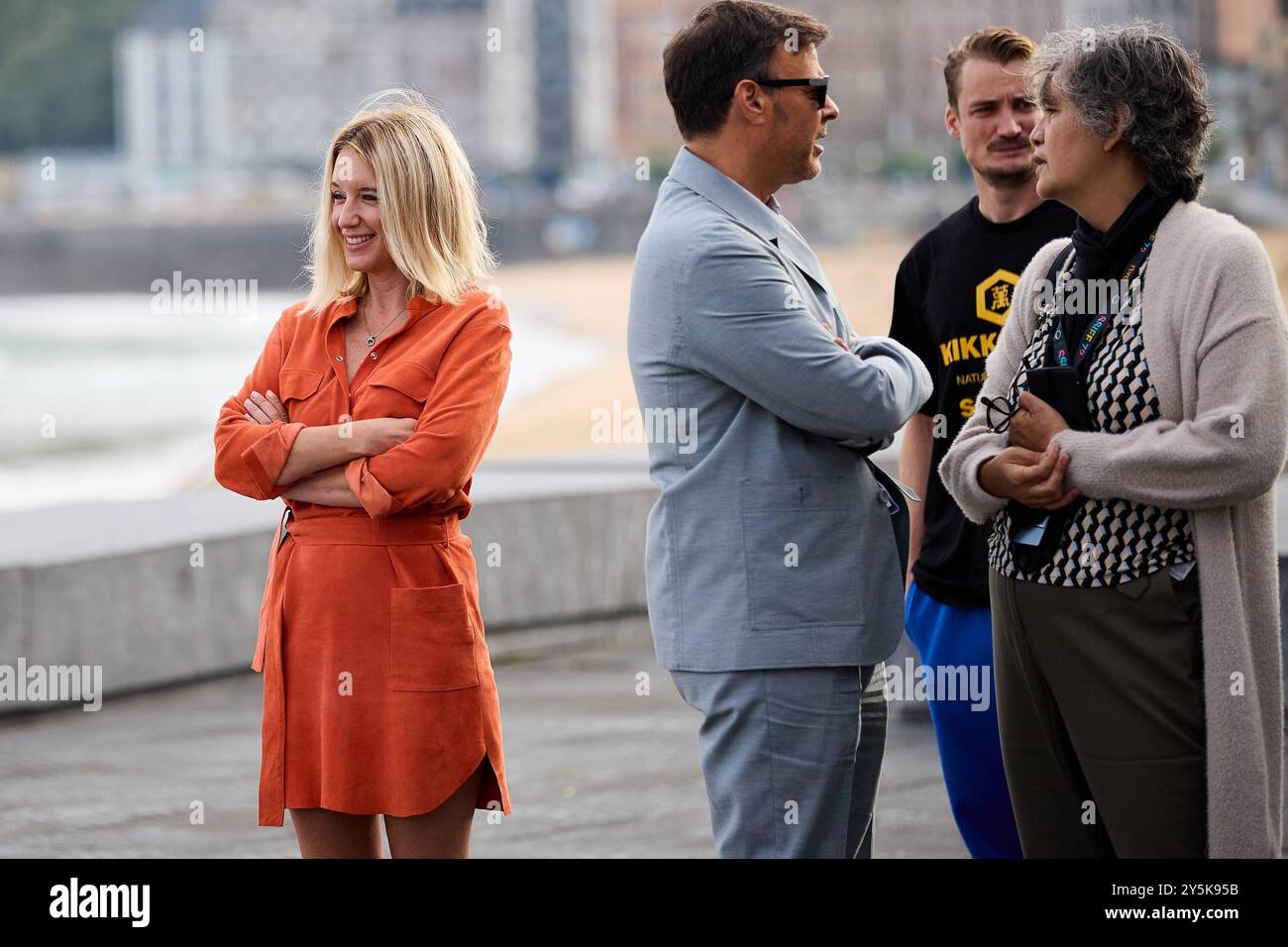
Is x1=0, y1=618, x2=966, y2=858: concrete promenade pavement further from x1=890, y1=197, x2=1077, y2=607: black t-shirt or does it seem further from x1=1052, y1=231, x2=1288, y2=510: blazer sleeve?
x1=1052, y1=231, x2=1288, y2=510: blazer sleeve

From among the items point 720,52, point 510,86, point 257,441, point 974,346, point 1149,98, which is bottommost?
point 257,441

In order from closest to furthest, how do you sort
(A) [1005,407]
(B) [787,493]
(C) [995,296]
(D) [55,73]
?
(B) [787,493] → (A) [1005,407] → (C) [995,296] → (D) [55,73]

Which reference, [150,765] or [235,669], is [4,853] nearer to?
[150,765]

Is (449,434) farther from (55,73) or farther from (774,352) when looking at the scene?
(55,73)

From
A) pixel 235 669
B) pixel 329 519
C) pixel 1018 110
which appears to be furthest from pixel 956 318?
pixel 235 669

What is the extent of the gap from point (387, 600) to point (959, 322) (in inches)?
54.6

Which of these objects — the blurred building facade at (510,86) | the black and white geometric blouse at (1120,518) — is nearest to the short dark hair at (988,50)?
the black and white geometric blouse at (1120,518)

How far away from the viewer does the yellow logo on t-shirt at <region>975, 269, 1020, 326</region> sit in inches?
156

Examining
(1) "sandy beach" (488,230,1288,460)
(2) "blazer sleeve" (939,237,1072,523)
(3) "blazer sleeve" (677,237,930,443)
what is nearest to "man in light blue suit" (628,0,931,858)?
(3) "blazer sleeve" (677,237,930,443)

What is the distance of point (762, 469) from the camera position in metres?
3.17

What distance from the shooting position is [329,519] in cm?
349

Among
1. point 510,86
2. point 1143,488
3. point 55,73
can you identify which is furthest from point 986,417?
point 55,73

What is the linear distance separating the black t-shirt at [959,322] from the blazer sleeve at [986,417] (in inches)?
22.0
